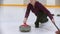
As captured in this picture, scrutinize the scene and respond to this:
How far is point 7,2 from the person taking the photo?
208 cm

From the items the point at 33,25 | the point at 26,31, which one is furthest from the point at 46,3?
the point at 26,31

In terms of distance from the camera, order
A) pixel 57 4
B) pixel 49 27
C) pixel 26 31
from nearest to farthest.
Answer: pixel 26 31 < pixel 49 27 < pixel 57 4

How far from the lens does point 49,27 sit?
1062 millimetres

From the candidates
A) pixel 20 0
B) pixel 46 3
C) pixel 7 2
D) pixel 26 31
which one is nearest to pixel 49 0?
pixel 46 3

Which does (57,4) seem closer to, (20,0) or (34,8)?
(20,0)

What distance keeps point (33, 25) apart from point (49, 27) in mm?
97

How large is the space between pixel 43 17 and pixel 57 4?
1.06 m

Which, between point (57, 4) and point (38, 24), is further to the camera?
point (57, 4)

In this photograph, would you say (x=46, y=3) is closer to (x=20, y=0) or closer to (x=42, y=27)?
(x=20, y=0)

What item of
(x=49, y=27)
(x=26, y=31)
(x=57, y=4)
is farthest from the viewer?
(x=57, y=4)

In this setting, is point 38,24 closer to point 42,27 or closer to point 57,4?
point 42,27

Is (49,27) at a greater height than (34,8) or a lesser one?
lesser

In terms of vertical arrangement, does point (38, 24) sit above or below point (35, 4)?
below

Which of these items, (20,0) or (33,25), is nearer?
(33,25)
